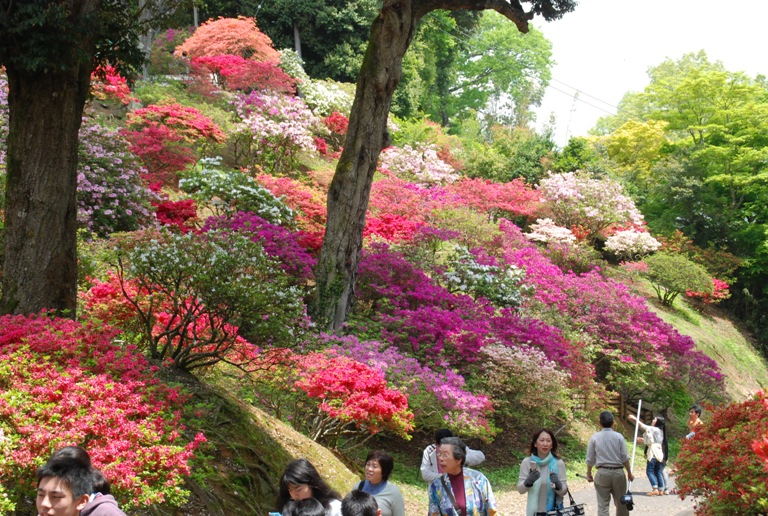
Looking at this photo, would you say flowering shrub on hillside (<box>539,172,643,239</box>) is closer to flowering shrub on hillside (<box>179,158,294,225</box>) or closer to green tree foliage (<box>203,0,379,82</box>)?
green tree foliage (<box>203,0,379,82</box>)

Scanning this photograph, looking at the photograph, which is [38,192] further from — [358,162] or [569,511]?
[569,511]

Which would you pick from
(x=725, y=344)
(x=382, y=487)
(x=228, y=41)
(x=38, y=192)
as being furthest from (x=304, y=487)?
(x=725, y=344)

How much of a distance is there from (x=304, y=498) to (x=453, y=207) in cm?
1485

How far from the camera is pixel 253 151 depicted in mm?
19656

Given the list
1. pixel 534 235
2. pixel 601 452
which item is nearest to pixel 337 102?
pixel 534 235

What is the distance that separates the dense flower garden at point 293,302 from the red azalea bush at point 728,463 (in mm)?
3040

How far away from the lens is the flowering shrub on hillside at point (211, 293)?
22.2ft

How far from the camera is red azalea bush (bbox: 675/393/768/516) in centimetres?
504

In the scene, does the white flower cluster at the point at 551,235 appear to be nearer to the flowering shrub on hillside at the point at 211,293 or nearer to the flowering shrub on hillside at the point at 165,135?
the flowering shrub on hillside at the point at 165,135

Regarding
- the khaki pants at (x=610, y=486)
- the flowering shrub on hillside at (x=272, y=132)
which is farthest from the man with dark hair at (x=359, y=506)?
the flowering shrub on hillside at (x=272, y=132)

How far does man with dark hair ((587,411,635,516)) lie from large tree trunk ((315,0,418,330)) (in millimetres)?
5136

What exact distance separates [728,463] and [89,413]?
15.8 ft

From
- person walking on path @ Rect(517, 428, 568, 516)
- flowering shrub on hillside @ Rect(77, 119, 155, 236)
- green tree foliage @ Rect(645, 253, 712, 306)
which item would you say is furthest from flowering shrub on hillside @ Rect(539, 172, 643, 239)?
person walking on path @ Rect(517, 428, 568, 516)

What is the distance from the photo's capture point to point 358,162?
443 inches
